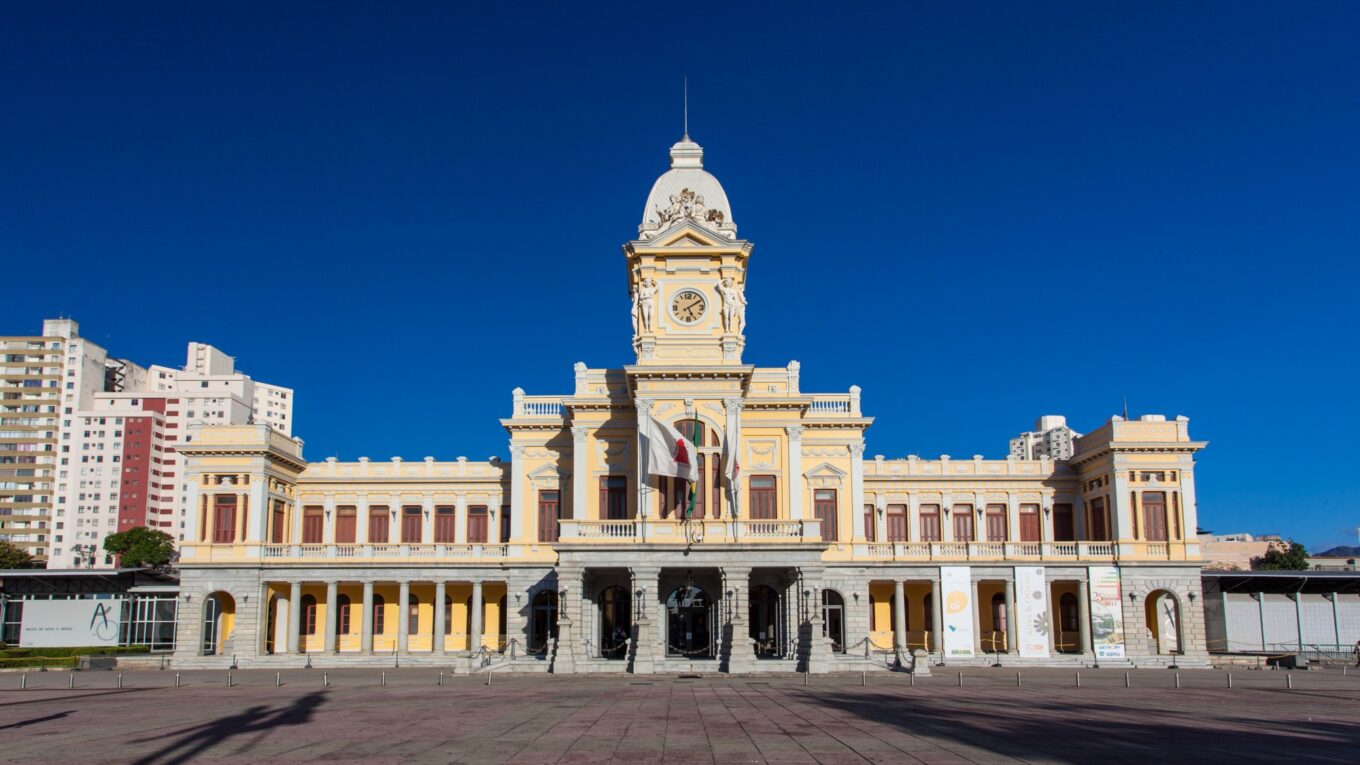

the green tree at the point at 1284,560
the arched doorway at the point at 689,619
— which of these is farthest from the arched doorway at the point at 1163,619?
the green tree at the point at 1284,560

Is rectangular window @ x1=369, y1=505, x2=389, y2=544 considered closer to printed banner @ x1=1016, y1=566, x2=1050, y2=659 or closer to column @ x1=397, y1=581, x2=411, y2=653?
column @ x1=397, y1=581, x2=411, y2=653

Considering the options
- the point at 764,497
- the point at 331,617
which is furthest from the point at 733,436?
the point at 331,617

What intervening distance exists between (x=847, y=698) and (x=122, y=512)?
415ft

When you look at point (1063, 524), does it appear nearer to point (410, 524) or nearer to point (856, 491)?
point (856, 491)

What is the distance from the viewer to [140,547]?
109812mm

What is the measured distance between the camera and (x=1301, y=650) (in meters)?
61.7

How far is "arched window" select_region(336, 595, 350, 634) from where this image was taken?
6369 centimetres

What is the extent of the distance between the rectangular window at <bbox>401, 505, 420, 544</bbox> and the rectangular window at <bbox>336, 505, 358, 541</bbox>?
2648mm

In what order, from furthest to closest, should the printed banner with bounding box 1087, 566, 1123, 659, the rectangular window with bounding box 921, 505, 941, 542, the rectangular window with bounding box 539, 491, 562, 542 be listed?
1. the rectangular window with bounding box 921, 505, 941, 542
2. the rectangular window with bounding box 539, 491, 562, 542
3. the printed banner with bounding box 1087, 566, 1123, 659

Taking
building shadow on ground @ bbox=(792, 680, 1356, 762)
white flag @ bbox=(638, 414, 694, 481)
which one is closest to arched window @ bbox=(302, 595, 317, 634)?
white flag @ bbox=(638, 414, 694, 481)

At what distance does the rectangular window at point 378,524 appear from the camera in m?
65.9

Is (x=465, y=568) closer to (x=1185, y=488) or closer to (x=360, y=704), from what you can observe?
(x=360, y=704)

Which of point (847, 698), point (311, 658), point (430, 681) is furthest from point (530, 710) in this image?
point (311, 658)

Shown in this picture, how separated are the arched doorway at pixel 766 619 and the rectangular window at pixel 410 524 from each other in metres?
20.4
